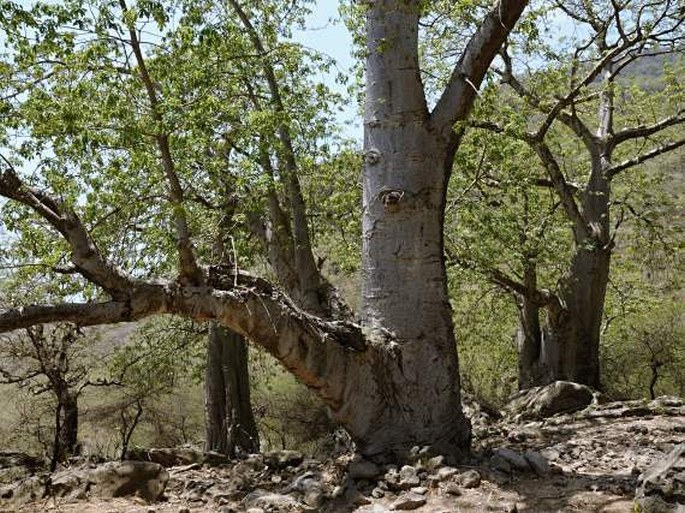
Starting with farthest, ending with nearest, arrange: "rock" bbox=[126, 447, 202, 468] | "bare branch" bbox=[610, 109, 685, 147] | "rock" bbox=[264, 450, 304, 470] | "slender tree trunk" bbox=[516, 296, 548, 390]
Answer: "slender tree trunk" bbox=[516, 296, 548, 390], "bare branch" bbox=[610, 109, 685, 147], "rock" bbox=[126, 447, 202, 468], "rock" bbox=[264, 450, 304, 470]

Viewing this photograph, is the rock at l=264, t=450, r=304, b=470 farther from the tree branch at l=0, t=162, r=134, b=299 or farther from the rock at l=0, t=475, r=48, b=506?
the tree branch at l=0, t=162, r=134, b=299

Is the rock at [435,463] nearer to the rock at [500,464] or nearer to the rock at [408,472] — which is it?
the rock at [408,472]

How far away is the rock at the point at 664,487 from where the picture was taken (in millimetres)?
3027

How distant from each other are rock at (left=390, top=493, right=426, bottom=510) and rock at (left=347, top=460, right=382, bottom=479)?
1.57ft

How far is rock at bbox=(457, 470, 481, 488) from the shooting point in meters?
3.77

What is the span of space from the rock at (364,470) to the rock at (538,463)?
924 mm

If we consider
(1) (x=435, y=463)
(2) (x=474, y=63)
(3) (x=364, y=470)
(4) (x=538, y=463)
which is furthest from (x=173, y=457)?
(2) (x=474, y=63)

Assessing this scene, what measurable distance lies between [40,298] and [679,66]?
8.63 meters

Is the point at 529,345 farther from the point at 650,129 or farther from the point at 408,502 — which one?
the point at 408,502

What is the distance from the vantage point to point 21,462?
6.85 m

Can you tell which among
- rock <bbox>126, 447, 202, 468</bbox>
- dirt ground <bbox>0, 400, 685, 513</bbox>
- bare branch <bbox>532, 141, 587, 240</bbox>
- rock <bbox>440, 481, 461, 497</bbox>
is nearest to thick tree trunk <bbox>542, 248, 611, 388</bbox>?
bare branch <bbox>532, 141, 587, 240</bbox>

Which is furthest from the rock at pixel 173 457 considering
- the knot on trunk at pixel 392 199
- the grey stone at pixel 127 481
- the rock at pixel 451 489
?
the knot on trunk at pixel 392 199

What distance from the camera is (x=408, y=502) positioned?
357cm

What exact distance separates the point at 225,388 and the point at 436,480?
20.5 feet
